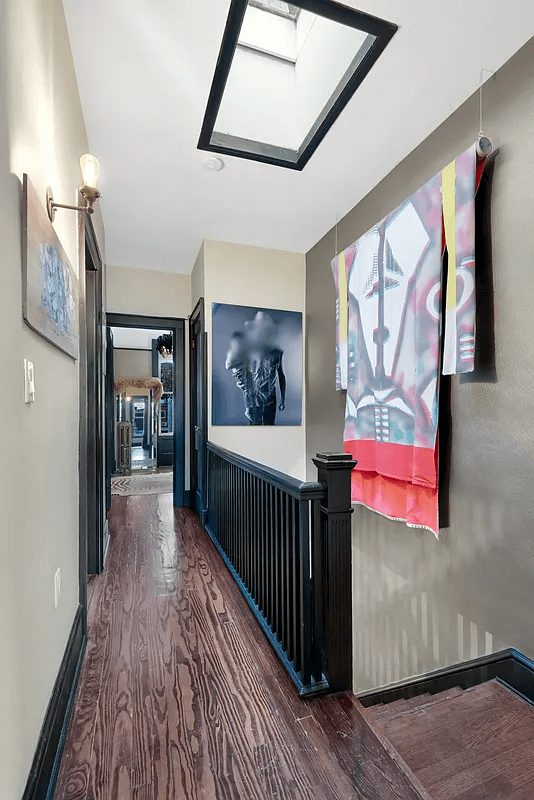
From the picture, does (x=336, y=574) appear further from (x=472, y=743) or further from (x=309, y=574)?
(x=472, y=743)

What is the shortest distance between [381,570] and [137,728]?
2012 millimetres

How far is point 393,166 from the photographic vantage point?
2.84 meters

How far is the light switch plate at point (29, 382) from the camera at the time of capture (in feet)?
3.66

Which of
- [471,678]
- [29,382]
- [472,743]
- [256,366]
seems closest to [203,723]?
[472,743]

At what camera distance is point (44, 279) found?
1.29 metres

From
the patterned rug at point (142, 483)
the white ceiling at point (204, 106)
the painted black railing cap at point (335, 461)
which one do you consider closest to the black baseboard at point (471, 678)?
the painted black railing cap at point (335, 461)

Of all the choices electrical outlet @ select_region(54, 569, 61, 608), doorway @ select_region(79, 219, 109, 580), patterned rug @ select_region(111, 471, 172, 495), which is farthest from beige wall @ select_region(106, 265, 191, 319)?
electrical outlet @ select_region(54, 569, 61, 608)

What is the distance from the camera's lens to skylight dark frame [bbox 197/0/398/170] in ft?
5.74

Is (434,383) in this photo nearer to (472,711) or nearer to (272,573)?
(272,573)

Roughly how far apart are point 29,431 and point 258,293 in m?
3.26

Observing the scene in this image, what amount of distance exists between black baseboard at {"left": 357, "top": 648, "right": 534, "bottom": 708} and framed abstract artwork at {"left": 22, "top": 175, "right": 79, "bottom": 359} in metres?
2.40

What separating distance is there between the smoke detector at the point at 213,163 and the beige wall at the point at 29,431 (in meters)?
1.07

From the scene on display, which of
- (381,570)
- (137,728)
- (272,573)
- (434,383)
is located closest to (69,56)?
(434,383)

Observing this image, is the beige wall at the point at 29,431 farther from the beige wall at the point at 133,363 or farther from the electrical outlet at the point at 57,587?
the beige wall at the point at 133,363
